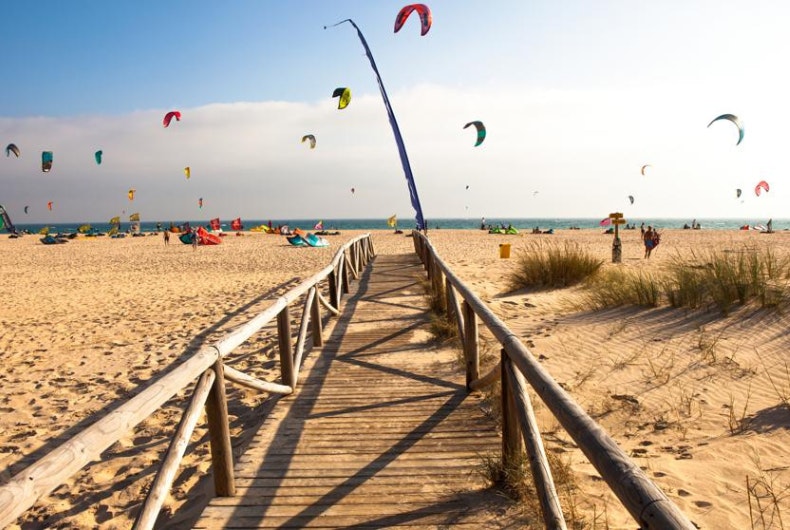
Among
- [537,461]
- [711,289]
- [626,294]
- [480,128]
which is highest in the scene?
[480,128]

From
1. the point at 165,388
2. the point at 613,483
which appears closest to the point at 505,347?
the point at 613,483

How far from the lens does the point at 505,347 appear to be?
9.20ft

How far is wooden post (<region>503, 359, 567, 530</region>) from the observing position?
204 centimetres

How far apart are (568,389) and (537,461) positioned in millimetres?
2820

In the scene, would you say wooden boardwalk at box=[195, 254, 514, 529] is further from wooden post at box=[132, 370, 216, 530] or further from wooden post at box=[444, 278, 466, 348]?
wooden post at box=[132, 370, 216, 530]

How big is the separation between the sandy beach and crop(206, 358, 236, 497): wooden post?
1.80ft

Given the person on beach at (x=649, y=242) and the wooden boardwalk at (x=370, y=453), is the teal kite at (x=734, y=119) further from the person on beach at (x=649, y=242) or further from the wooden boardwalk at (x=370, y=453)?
the wooden boardwalk at (x=370, y=453)

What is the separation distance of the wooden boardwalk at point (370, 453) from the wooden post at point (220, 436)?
78 millimetres

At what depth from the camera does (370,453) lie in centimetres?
335

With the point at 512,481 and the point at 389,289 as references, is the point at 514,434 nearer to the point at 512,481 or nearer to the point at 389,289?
the point at 512,481

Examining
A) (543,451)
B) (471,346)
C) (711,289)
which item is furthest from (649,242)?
(543,451)

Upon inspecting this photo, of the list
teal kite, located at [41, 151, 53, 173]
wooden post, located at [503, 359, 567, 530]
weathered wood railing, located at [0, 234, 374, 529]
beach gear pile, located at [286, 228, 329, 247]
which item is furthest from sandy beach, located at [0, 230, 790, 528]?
teal kite, located at [41, 151, 53, 173]

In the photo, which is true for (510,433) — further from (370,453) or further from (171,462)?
(171,462)

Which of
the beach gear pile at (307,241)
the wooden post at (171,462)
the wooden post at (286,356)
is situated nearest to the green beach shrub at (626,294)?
the wooden post at (286,356)
